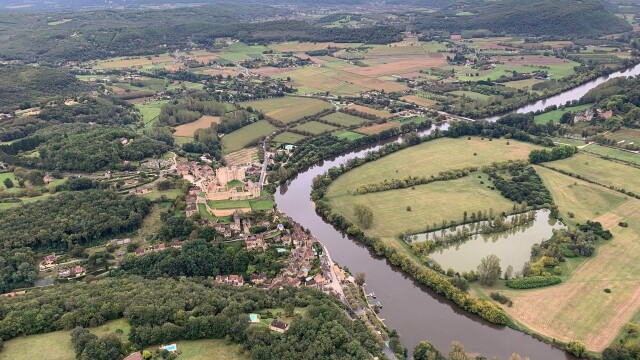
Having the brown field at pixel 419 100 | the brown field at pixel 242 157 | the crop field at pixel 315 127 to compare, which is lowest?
the brown field at pixel 242 157

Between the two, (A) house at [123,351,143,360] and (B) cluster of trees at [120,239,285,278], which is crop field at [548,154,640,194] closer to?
(B) cluster of trees at [120,239,285,278]

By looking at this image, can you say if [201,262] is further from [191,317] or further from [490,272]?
[490,272]

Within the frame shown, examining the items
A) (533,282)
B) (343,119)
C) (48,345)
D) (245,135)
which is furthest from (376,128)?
(48,345)

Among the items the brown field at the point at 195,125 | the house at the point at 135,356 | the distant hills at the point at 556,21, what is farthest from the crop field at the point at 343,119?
the distant hills at the point at 556,21

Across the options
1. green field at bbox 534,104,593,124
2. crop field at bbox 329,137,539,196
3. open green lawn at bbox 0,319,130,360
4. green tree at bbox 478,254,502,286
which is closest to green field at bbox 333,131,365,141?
crop field at bbox 329,137,539,196

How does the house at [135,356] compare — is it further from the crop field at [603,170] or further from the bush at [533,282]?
the crop field at [603,170]

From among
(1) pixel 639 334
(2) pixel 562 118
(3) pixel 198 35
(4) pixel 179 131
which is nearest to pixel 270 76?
(4) pixel 179 131

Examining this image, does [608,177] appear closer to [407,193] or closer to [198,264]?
[407,193]
